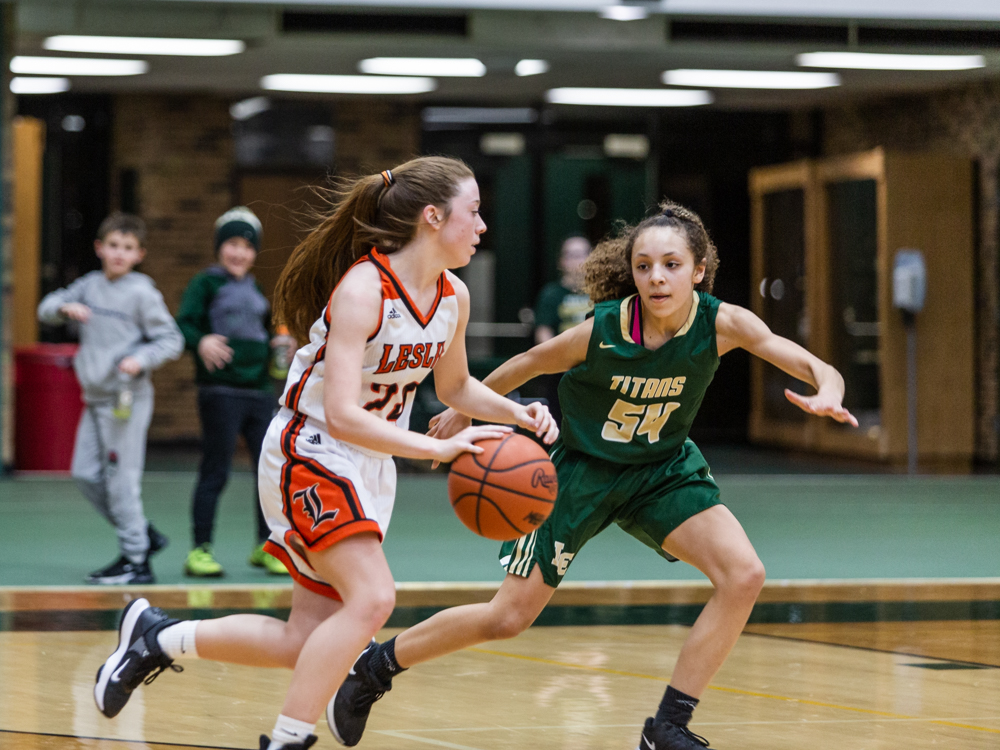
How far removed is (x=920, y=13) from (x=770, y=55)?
1348 mm

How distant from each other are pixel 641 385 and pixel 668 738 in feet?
2.93

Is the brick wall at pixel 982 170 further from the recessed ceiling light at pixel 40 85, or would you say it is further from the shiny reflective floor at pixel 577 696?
the recessed ceiling light at pixel 40 85

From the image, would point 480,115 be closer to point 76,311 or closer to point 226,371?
point 226,371

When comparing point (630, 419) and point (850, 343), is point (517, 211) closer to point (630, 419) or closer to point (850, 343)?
point (850, 343)

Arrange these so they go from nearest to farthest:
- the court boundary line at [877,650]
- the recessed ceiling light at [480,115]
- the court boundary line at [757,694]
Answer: the court boundary line at [757,694] < the court boundary line at [877,650] < the recessed ceiling light at [480,115]

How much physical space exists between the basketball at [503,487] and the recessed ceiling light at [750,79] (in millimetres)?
9012

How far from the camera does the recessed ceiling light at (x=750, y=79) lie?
11.8m

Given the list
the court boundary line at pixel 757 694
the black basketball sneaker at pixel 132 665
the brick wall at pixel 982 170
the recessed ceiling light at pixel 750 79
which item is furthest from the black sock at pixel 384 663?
the brick wall at pixel 982 170

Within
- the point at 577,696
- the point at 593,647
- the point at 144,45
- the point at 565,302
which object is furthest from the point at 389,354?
the point at 144,45

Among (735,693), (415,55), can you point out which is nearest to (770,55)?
(415,55)

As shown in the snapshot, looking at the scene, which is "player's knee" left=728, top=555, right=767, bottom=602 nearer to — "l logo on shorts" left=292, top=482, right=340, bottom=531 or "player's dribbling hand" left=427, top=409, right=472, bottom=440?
"player's dribbling hand" left=427, top=409, right=472, bottom=440

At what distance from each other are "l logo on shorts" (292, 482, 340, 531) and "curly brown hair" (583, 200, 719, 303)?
118 centimetres

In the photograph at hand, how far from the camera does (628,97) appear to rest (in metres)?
13.1

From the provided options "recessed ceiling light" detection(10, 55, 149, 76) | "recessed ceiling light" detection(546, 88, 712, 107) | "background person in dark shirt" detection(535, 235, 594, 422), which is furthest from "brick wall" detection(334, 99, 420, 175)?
"background person in dark shirt" detection(535, 235, 594, 422)
